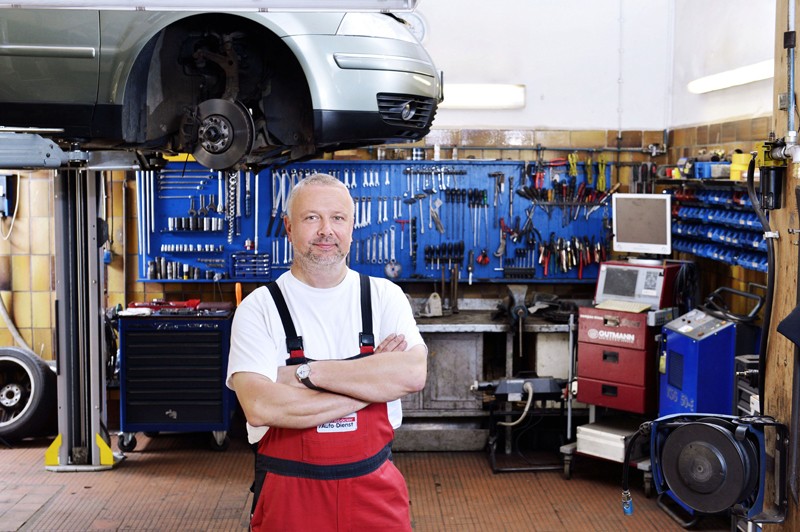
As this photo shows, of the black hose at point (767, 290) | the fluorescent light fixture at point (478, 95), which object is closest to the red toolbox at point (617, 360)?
the black hose at point (767, 290)

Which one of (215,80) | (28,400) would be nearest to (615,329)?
(215,80)

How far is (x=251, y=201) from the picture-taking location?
591 cm

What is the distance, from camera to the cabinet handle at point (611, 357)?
16.2 feet

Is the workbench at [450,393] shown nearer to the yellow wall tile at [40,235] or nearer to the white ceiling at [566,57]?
the white ceiling at [566,57]

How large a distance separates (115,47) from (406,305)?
218cm

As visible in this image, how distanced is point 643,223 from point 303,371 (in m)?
3.42

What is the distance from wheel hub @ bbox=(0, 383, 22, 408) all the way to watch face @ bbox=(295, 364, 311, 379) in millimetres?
4140

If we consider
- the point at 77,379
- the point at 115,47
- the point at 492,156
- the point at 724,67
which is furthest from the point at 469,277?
the point at 115,47

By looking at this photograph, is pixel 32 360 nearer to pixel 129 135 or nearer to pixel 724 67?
pixel 129 135

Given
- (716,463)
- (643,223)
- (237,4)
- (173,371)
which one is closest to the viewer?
(237,4)

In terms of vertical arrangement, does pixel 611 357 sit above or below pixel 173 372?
above

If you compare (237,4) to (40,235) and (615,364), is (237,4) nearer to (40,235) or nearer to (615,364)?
(615,364)

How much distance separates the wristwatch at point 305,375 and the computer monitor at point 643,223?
130 inches

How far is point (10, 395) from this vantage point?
5.71m
